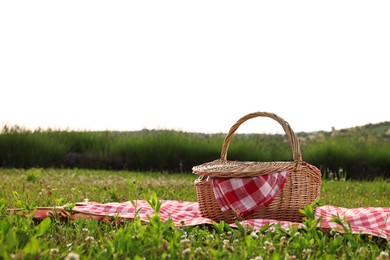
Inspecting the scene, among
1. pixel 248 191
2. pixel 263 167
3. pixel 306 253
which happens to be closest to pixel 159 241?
pixel 306 253

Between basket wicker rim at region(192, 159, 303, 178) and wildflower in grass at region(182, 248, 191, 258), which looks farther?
basket wicker rim at region(192, 159, 303, 178)

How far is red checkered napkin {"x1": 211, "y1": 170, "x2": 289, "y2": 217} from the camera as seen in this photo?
4.32 metres

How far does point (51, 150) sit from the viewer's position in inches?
468

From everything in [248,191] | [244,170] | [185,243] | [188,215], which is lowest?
[188,215]

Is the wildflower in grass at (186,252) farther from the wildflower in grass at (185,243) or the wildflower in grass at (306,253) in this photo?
the wildflower in grass at (306,253)

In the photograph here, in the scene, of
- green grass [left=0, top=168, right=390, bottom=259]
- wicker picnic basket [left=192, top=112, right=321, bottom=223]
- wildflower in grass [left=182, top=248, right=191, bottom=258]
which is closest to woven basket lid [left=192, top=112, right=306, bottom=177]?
wicker picnic basket [left=192, top=112, right=321, bottom=223]

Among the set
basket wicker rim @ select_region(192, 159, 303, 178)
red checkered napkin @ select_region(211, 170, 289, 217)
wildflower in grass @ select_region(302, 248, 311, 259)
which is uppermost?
basket wicker rim @ select_region(192, 159, 303, 178)

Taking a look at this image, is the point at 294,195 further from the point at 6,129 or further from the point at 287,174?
the point at 6,129

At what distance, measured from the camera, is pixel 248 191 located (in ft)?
14.3

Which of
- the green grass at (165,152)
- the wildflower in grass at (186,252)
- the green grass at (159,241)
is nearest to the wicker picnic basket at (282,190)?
the green grass at (159,241)

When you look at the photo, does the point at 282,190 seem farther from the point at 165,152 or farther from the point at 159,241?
the point at 165,152

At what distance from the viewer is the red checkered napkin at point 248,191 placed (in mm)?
4320

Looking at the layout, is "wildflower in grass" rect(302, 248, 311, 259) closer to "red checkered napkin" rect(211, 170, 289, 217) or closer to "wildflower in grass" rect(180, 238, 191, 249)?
"wildflower in grass" rect(180, 238, 191, 249)

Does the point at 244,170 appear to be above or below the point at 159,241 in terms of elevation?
above
